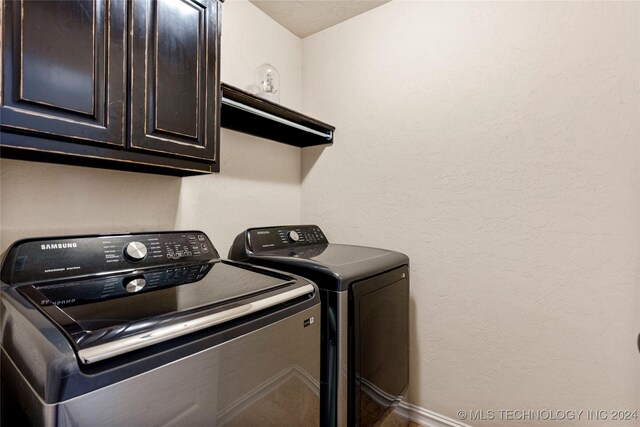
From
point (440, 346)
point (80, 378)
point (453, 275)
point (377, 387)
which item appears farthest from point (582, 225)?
point (80, 378)

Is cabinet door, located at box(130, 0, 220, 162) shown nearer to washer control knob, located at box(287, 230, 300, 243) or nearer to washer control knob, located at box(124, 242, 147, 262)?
washer control knob, located at box(124, 242, 147, 262)

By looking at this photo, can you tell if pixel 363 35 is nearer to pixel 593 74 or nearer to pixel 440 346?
pixel 593 74

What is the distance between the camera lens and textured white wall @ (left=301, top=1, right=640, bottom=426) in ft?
4.23

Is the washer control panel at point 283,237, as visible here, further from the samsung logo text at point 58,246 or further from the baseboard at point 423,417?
Answer: the baseboard at point 423,417

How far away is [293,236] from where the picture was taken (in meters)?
1.85

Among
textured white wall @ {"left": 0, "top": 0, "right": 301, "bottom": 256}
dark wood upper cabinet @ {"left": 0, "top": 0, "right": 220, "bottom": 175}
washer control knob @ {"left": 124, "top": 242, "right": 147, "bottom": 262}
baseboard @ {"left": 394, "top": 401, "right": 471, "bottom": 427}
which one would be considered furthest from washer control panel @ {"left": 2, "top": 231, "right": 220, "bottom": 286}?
baseboard @ {"left": 394, "top": 401, "right": 471, "bottom": 427}

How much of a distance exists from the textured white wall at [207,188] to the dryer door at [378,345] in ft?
2.84

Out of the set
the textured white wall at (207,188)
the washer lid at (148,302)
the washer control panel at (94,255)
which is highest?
the textured white wall at (207,188)


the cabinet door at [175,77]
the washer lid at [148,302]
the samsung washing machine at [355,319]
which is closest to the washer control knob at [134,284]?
the washer lid at [148,302]

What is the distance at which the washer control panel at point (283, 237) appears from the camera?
64.0 inches

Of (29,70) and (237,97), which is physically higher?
(237,97)

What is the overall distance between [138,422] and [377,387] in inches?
40.9

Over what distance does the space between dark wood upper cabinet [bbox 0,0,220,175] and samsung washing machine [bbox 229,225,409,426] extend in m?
0.56

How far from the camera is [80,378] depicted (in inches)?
21.1
